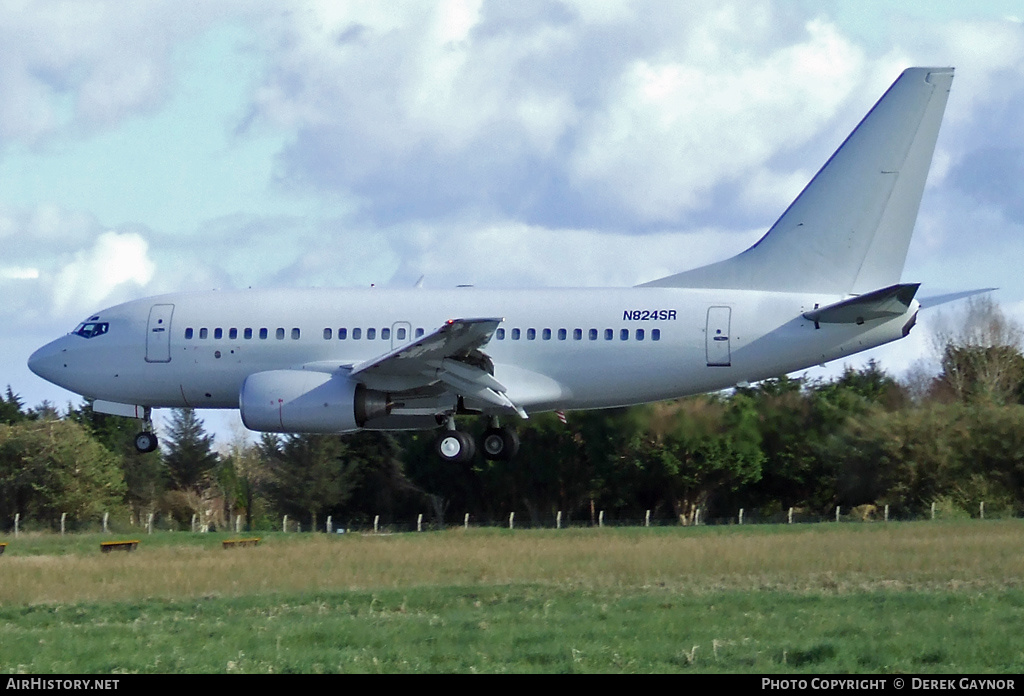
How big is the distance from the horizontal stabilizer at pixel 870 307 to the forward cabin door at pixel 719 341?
1670 mm

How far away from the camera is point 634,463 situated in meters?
41.8

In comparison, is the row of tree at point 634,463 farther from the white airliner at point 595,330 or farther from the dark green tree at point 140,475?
the white airliner at point 595,330

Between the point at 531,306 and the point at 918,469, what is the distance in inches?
525

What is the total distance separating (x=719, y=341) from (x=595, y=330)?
8.65ft

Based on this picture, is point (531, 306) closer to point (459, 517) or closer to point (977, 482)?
point (977, 482)

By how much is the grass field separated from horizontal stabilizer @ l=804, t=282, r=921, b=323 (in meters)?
4.47

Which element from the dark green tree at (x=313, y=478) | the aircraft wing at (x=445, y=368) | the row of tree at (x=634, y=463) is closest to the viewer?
the aircraft wing at (x=445, y=368)

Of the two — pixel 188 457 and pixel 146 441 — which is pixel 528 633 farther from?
pixel 188 457

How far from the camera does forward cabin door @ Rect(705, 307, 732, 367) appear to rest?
28891 mm

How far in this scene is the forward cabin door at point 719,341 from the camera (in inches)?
1137

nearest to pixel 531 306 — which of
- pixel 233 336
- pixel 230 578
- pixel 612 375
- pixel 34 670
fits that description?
pixel 612 375

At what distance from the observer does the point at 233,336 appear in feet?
104

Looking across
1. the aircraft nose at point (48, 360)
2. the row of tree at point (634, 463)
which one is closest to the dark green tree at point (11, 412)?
the row of tree at point (634, 463)

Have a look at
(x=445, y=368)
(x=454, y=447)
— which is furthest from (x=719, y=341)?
(x=454, y=447)
